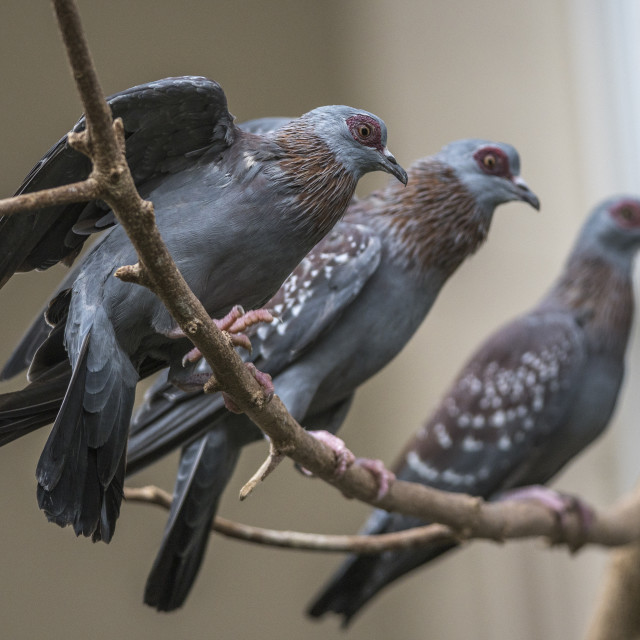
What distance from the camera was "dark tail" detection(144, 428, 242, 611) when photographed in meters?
1.93

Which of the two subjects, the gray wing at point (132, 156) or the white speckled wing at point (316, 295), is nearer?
the gray wing at point (132, 156)

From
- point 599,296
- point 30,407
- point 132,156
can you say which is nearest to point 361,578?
point 599,296

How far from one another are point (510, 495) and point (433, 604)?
2.33 meters

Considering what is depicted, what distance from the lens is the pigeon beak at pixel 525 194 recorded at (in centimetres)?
185

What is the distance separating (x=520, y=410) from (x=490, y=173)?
1.18m

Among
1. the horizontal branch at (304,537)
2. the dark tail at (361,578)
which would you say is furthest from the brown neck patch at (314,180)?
the dark tail at (361,578)

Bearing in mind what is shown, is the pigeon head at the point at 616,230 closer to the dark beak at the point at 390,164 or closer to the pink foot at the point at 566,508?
the pink foot at the point at 566,508

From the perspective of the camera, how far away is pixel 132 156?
1.22 meters

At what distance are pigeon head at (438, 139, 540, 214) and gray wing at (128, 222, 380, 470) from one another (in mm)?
261

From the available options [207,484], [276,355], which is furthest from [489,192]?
[207,484]

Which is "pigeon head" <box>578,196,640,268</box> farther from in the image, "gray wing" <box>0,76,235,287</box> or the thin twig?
"gray wing" <box>0,76,235,287</box>

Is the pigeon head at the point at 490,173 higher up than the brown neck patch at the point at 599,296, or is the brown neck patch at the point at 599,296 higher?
the pigeon head at the point at 490,173

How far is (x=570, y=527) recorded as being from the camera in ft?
8.70

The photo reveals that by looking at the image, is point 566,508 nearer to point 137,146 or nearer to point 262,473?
point 262,473
